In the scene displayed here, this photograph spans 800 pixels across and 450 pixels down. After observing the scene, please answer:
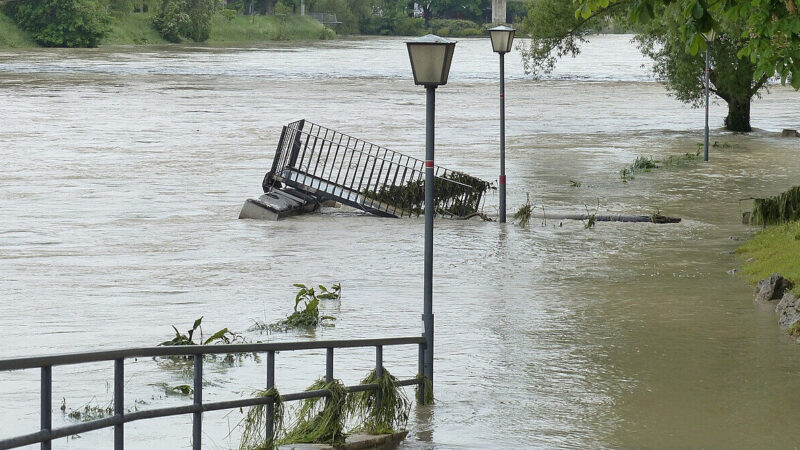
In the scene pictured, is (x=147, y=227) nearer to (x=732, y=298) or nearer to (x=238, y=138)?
(x=732, y=298)

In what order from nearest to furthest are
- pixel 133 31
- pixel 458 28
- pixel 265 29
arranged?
1. pixel 133 31
2. pixel 265 29
3. pixel 458 28

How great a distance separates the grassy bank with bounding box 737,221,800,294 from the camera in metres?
15.9

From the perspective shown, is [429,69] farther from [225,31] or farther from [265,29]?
[265,29]

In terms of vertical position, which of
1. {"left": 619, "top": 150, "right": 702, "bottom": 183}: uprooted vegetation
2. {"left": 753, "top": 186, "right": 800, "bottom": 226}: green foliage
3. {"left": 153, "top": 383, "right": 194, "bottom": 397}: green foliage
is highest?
{"left": 619, "top": 150, "right": 702, "bottom": 183}: uprooted vegetation

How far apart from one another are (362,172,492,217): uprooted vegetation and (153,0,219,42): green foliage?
10814 cm

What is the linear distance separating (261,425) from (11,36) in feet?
377

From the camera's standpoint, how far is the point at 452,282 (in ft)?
55.8

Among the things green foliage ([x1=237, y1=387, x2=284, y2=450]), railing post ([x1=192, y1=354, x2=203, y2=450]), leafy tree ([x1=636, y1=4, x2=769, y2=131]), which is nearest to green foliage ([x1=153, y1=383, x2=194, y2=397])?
green foliage ([x1=237, y1=387, x2=284, y2=450])

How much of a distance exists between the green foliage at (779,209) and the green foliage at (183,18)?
370ft

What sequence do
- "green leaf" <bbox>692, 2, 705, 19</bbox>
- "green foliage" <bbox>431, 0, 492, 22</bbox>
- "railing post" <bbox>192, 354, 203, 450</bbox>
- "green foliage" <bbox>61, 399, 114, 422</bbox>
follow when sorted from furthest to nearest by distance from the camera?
"green foliage" <bbox>431, 0, 492, 22</bbox>, "green leaf" <bbox>692, 2, 705, 19</bbox>, "green foliage" <bbox>61, 399, 114, 422</bbox>, "railing post" <bbox>192, 354, 203, 450</bbox>

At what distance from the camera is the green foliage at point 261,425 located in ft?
25.7

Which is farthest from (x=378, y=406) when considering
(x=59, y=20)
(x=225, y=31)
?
(x=225, y=31)

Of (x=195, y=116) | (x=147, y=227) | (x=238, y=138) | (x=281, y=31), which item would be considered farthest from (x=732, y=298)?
(x=281, y=31)

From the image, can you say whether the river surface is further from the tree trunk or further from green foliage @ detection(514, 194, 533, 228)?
the tree trunk
